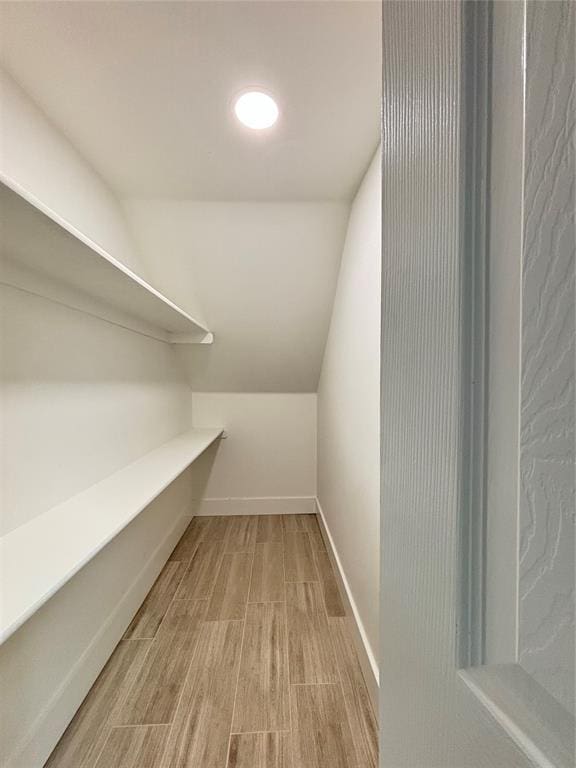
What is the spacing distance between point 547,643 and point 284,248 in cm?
201

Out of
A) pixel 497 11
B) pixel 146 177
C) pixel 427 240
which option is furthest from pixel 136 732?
pixel 146 177

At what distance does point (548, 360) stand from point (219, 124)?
140 centimetres

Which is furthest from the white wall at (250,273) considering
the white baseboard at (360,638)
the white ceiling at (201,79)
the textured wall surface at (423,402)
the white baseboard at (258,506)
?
the textured wall surface at (423,402)

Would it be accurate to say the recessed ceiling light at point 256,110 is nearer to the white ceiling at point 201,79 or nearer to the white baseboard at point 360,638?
the white ceiling at point 201,79

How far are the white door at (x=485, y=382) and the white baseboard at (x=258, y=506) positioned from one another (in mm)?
2752

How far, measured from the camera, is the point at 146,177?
161cm

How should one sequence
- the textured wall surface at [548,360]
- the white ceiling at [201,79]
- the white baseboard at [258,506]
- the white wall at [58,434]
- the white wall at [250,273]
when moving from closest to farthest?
the textured wall surface at [548,360]
the white ceiling at [201,79]
the white wall at [58,434]
the white wall at [250,273]
the white baseboard at [258,506]

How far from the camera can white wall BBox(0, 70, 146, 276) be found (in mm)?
1086

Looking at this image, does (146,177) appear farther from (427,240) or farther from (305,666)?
(305,666)

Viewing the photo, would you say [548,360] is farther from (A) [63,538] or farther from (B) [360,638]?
(B) [360,638]

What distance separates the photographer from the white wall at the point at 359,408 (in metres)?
1.32

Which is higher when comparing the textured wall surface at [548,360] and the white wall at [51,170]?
the white wall at [51,170]

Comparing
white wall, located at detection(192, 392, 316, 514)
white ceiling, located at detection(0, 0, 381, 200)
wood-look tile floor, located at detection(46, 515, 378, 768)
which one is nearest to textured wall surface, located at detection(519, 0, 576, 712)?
white ceiling, located at detection(0, 0, 381, 200)

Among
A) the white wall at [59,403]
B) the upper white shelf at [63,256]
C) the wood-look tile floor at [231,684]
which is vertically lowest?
the wood-look tile floor at [231,684]
